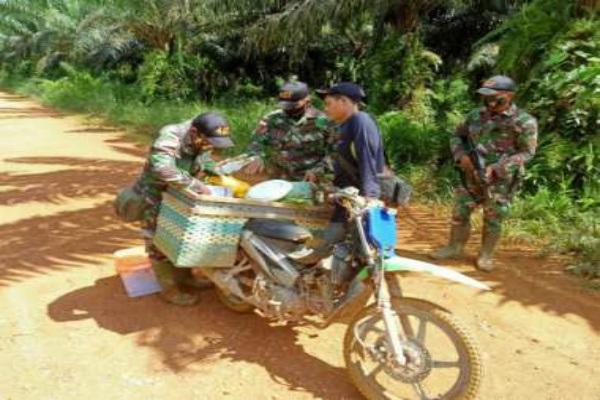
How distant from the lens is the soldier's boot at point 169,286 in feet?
14.6

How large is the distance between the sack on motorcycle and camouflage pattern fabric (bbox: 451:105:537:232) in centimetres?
254

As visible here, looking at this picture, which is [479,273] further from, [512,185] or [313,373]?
[313,373]

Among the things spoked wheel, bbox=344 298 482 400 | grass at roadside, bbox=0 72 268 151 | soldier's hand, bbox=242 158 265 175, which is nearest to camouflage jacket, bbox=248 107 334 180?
soldier's hand, bbox=242 158 265 175

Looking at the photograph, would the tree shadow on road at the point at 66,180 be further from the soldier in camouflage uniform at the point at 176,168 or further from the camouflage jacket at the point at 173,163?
the camouflage jacket at the point at 173,163

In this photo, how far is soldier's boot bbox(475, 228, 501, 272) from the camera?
5.14 meters

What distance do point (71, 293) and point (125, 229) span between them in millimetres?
1705

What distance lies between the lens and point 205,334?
4.06 m

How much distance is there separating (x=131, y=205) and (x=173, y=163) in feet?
1.82

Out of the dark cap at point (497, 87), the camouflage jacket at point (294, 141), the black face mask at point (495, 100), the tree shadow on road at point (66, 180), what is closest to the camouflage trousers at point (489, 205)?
the black face mask at point (495, 100)

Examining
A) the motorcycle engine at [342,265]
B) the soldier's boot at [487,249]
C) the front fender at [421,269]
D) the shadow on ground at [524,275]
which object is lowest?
the shadow on ground at [524,275]

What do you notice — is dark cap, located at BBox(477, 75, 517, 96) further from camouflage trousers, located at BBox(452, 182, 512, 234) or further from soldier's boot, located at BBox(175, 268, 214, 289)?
soldier's boot, located at BBox(175, 268, 214, 289)

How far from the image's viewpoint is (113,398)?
3332 millimetres

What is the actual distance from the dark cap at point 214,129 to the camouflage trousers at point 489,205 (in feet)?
7.30

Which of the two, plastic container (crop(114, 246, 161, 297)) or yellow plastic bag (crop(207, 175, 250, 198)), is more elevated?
yellow plastic bag (crop(207, 175, 250, 198))
